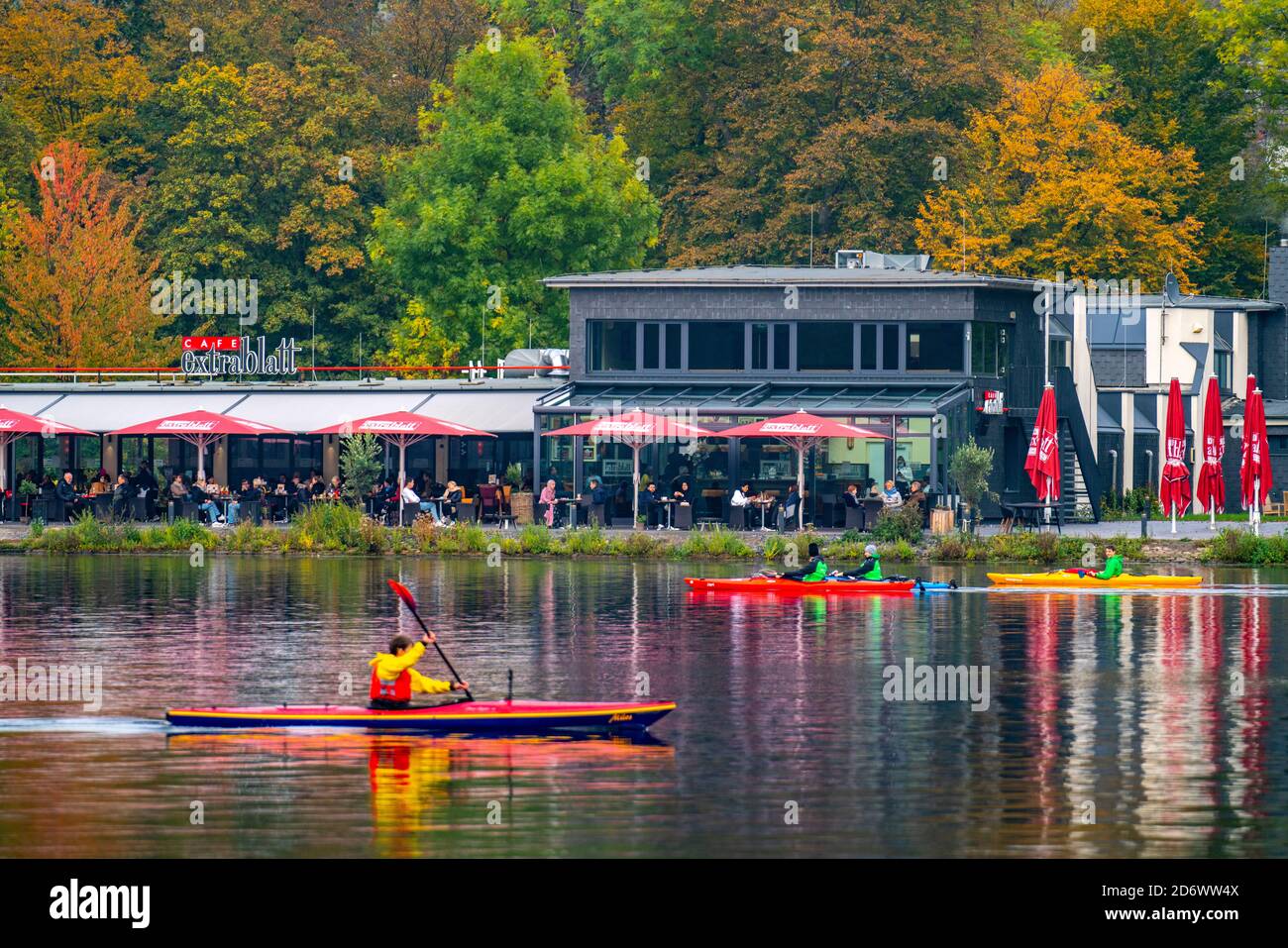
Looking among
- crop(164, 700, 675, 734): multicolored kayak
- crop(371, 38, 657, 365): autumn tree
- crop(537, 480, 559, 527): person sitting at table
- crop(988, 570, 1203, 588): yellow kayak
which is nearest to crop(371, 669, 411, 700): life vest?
crop(164, 700, 675, 734): multicolored kayak

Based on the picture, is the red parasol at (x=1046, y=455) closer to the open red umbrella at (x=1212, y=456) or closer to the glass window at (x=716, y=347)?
the open red umbrella at (x=1212, y=456)

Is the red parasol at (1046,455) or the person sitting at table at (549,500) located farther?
the person sitting at table at (549,500)

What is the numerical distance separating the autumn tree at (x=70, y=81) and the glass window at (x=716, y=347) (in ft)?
114

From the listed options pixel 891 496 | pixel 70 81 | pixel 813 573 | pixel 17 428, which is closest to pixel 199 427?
pixel 17 428

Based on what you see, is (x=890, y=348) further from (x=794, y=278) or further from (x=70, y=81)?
(x=70, y=81)

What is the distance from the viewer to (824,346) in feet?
219

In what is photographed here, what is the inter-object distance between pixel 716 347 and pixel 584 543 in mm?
10902

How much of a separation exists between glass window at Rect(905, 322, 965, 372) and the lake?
1678cm

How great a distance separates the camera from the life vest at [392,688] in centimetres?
2897

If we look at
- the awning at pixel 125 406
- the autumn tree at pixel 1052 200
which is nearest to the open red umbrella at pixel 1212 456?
the autumn tree at pixel 1052 200

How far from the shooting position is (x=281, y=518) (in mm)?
66875

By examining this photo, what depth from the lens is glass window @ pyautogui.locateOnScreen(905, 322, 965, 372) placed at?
65438 millimetres

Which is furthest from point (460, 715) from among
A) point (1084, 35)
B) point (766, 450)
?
point (1084, 35)
